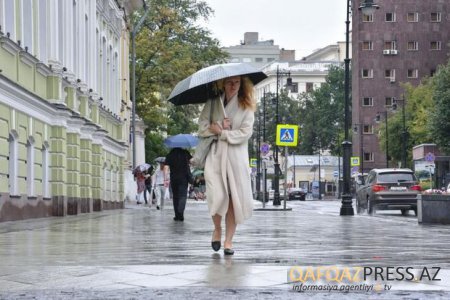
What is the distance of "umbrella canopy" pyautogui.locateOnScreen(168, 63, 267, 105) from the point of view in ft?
32.5

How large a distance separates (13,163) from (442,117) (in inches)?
1984

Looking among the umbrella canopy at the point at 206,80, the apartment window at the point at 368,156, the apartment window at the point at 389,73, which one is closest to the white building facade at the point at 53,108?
the umbrella canopy at the point at 206,80

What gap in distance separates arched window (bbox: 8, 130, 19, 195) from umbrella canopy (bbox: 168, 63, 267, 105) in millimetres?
13042

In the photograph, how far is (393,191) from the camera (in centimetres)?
3161

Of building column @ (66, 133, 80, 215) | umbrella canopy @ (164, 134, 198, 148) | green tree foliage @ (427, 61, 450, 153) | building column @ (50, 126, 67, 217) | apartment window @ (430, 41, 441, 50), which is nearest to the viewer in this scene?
umbrella canopy @ (164, 134, 198, 148)

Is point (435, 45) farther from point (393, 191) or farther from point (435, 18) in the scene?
point (393, 191)

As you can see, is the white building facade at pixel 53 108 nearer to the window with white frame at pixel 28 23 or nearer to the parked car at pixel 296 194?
the window with white frame at pixel 28 23

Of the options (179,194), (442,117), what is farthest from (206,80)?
(442,117)

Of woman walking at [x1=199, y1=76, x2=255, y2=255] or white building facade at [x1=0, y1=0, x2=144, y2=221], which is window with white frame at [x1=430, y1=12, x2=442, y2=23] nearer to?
white building facade at [x1=0, y1=0, x2=144, y2=221]

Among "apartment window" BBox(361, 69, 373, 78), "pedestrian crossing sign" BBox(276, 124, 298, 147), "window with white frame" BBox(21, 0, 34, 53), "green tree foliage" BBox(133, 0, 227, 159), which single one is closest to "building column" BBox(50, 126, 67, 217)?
"window with white frame" BBox(21, 0, 34, 53)

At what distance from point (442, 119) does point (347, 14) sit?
38108 millimetres

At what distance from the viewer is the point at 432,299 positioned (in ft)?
20.5

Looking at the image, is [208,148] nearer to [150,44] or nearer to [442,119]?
[150,44]

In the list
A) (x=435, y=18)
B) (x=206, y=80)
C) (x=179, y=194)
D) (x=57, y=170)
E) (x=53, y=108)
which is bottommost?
(x=179, y=194)
